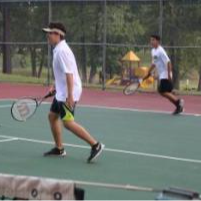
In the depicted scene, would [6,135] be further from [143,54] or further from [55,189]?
[143,54]

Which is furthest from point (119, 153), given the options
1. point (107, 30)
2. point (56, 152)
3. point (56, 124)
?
point (107, 30)

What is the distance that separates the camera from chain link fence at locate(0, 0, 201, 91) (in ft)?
82.3

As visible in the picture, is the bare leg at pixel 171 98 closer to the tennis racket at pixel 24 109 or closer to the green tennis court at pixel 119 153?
the green tennis court at pixel 119 153

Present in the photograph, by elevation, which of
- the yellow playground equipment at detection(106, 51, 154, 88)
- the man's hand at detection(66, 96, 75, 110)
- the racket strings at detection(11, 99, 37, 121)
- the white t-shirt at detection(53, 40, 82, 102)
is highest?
the white t-shirt at detection(53, 40, 82, 102)

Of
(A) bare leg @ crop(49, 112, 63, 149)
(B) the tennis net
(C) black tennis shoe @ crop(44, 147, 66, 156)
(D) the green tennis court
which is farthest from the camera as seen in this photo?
(C) black tennis shoe @ crop(44, 147, 66, 156)

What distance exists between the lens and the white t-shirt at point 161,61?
1562 cm

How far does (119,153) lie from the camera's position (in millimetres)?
10117

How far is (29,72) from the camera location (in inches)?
1596

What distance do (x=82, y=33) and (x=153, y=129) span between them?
15.6 m

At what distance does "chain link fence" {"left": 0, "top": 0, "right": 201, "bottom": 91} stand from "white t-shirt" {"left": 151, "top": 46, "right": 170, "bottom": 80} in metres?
7.71

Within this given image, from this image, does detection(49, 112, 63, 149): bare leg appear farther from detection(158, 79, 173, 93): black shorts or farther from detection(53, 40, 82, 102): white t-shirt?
detection(158, 79, 173, 93): black shorts

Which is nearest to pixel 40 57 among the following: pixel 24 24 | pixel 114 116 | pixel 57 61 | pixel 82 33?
pixel 24 24

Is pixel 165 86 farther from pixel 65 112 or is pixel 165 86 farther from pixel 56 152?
pixel 65 112

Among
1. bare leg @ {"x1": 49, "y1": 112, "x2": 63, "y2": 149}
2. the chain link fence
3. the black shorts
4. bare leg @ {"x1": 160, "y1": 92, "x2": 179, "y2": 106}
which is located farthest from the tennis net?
the chain link fence
